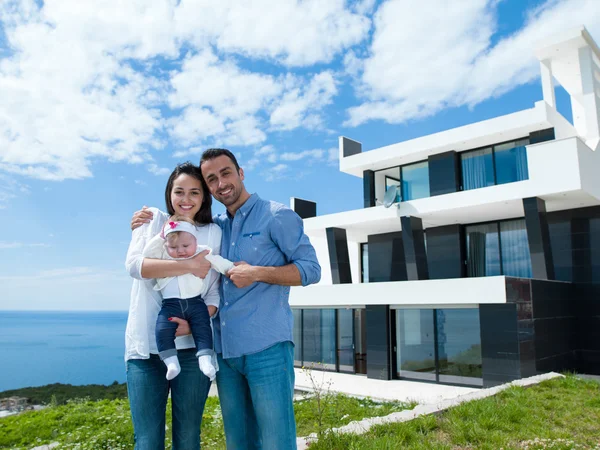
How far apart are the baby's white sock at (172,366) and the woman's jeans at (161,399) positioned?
0.13m

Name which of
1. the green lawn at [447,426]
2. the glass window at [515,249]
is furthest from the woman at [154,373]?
the glass window at [515,249]

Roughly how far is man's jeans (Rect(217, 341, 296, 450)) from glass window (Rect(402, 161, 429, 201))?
14.7m

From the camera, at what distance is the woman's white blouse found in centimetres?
236

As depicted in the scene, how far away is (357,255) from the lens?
19125 millimetres

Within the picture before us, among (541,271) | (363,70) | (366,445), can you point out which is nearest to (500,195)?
(541,271)

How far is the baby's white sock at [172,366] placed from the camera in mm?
2217

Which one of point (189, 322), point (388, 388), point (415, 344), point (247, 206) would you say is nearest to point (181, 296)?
point (189, 322)

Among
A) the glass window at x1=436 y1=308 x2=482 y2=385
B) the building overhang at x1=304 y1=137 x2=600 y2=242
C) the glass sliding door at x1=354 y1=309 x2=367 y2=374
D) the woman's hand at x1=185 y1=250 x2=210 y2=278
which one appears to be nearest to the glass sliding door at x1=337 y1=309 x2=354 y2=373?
the glass sliding door at x1=354 y1=309 x2=367 y2=374

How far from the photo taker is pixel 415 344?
1414 cm

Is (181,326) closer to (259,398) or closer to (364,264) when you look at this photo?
(259,398)

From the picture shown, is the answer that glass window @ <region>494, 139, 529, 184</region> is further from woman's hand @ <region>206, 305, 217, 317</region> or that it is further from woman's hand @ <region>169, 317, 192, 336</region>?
woman's hand @ <region>169, 317, 192, 336</region>

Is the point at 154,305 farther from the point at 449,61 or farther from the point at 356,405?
the point at 449,61

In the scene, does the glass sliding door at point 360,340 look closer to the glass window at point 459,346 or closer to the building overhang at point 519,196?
the glass window at point 459,346

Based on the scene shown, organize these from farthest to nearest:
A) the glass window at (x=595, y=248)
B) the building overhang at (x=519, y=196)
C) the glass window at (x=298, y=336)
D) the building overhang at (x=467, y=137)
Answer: the glass window at (x=298, y=336) → the building overhang at (x=467, y=137) → the glass window at (x=595, y=248) → the building overhang at (x=519, y=196)
